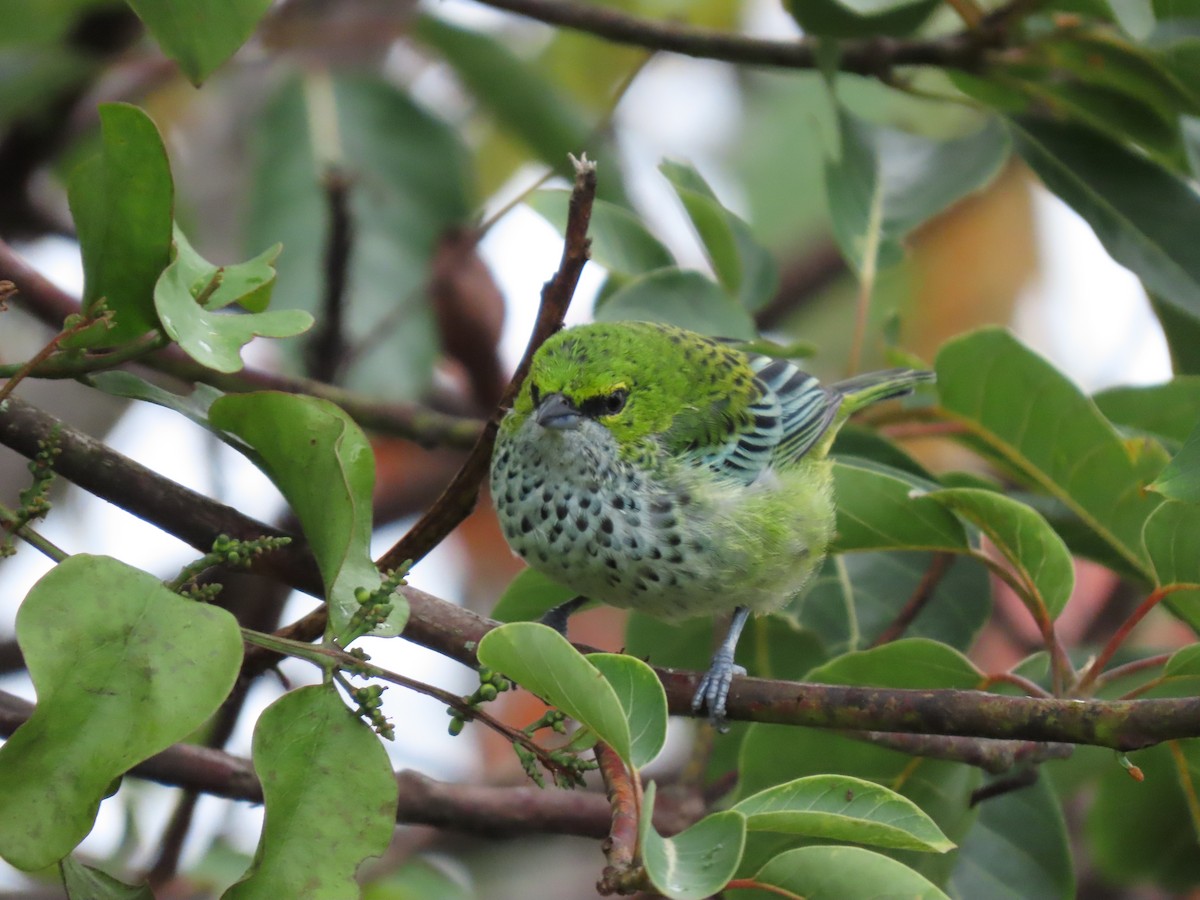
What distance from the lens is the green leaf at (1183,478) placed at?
2006 mm

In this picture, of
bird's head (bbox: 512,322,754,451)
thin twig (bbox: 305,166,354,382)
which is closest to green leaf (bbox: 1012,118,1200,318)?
bird's head (bbox: 512,322,754,451)

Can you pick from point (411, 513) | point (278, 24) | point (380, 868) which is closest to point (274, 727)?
point (380, 868)

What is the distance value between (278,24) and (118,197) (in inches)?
119

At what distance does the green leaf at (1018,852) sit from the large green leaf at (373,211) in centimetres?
214

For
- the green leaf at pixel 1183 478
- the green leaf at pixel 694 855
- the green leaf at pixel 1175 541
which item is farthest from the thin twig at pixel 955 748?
the green leaf at pixel 694 855

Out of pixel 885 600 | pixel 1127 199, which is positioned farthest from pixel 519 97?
pixel 885 600

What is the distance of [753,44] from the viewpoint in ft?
10.8

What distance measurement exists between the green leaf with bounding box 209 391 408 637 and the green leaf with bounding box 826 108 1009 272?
1832mm

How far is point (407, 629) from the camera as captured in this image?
208 centimetres

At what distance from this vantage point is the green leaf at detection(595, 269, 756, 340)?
9.83 ft

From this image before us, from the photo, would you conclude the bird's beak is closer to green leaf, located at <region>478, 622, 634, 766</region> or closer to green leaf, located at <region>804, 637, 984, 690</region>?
green leaf, located at <region>804, 637, 984, 690</region>

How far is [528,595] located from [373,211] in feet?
6.07

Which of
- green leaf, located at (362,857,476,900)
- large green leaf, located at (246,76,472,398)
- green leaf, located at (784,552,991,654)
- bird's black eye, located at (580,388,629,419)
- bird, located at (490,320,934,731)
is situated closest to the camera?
bird, located at (490,320,934,731)

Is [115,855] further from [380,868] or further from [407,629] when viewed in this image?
[407,629]
